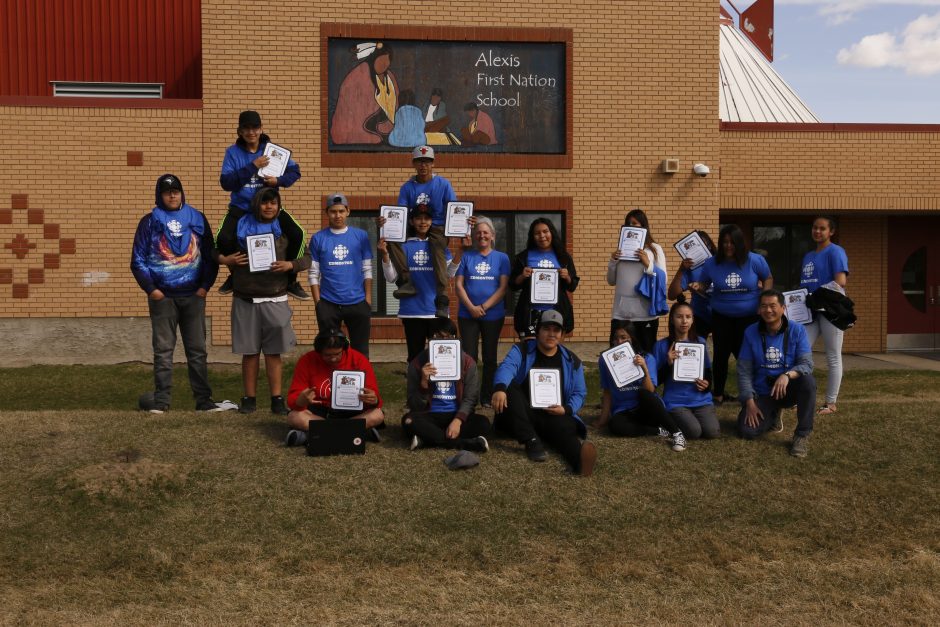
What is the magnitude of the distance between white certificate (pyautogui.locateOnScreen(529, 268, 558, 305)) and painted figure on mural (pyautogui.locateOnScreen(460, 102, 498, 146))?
23.4 feet

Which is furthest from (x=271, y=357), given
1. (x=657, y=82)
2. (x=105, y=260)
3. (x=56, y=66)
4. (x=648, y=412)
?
(x=56, y=66)

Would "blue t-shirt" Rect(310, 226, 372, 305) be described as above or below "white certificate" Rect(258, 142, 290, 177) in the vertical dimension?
below

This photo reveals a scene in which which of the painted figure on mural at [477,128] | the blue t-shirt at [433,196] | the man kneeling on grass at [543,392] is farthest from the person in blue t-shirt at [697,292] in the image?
the painted figure on mural at [477,128]

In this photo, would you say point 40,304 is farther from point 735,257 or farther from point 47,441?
point 735,257

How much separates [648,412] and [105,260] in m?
9.85

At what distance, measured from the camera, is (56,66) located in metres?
17.0

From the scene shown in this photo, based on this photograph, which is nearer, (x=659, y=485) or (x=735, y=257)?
(x=659, y=485)

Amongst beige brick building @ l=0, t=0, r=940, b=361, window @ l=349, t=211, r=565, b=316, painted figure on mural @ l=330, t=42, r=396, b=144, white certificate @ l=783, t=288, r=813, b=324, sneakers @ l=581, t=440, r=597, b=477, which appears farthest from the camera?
window @ l=349, t=211, r=565, b=316

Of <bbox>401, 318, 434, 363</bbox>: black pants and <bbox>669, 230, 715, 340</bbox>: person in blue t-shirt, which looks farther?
<bbox>669, 230, 715, 340</bbox>: person in blue t-shirt

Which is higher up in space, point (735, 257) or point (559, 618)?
point (735, 257)

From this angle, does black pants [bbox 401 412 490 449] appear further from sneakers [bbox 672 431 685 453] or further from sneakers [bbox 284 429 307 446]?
sneakers [bbox 672 431 685 453]

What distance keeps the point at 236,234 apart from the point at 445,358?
2.44m

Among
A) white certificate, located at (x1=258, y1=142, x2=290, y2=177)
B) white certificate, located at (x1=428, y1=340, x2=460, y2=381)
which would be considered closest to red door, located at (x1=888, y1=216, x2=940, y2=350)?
white certificate, located at (x1=428, y1=340, x2=460, y2=381)

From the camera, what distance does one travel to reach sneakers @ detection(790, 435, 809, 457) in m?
7.93
